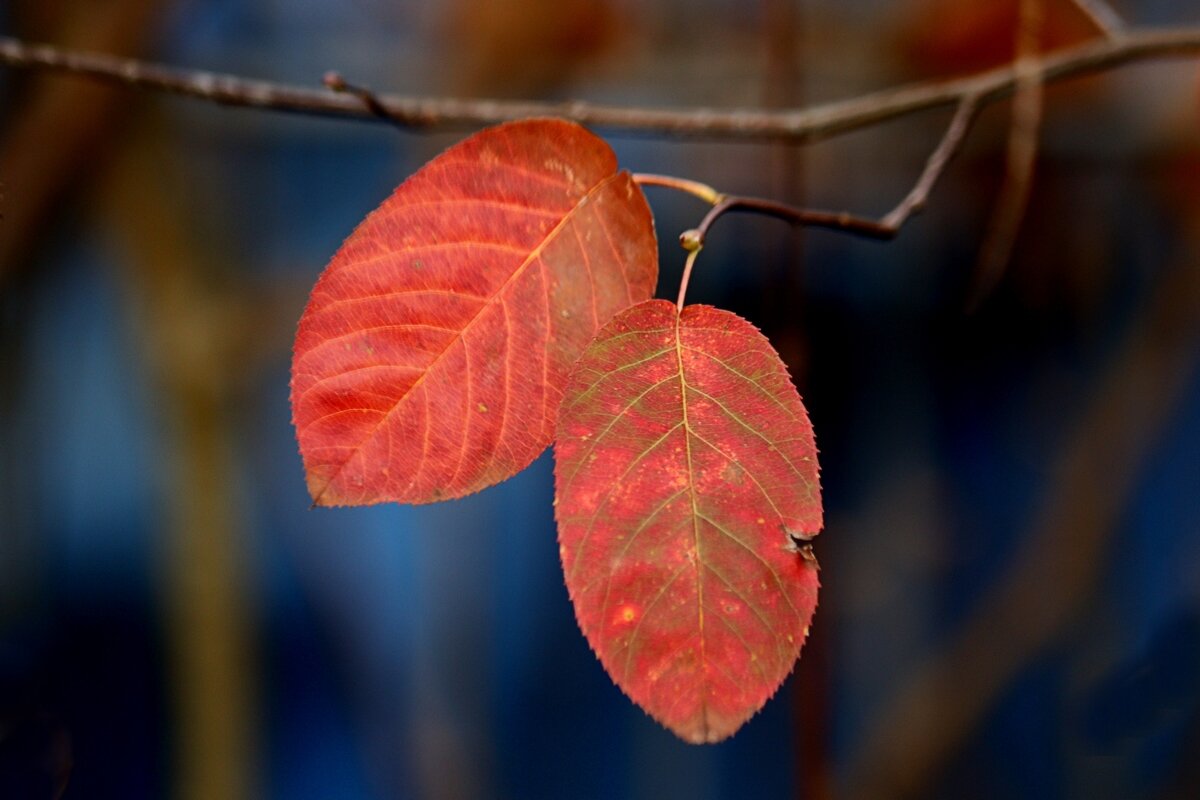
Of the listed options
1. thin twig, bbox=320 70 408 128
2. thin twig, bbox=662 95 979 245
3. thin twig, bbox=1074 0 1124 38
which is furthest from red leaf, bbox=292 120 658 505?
thin twig, bbox=1074 0 1124 38

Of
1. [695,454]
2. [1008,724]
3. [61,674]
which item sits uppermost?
[695,454]

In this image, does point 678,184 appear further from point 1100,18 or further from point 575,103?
point 1100,18

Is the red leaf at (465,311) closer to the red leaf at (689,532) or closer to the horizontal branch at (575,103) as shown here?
the red leaf at (689,532)

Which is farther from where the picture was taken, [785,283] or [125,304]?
[125,304]

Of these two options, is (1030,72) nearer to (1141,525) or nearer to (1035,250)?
(1035,250)

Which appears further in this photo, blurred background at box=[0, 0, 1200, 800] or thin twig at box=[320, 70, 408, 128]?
blurred background at box=[0, 0, 1200, 800]

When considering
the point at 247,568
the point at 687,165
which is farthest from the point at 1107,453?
the point at 247,568

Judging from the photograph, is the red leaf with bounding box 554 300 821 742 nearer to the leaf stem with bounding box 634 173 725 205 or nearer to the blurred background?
the leaf stem with bounding box 634 173 725 205
